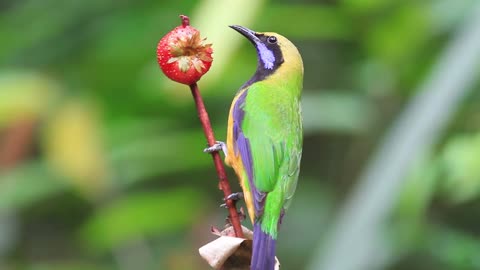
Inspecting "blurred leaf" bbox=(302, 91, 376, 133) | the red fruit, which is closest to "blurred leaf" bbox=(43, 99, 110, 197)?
"blurred leaf" bbox=(302, 91, 376, 133)

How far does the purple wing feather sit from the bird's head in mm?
189

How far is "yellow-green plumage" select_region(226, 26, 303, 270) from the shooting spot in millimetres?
2727

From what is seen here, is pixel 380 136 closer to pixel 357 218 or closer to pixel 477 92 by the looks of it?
pixel 477 92

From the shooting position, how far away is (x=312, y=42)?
593 centimetres

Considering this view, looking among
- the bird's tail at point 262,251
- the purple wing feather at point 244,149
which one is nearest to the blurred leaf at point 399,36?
the purple wing feather at point 244,149

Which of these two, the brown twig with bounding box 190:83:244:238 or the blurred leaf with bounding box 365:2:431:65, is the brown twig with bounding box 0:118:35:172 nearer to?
the blurred leaf with bounding box 365:2:431:65

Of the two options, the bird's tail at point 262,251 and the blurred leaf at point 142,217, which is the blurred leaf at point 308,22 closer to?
the blurred leaf at point 142,217

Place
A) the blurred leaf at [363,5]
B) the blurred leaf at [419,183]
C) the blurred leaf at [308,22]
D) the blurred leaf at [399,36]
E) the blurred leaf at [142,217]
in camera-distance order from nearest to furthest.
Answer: the blurred leaf at [419,183], the blurred leaf at [363,5], the blurred leaf at [142,217], the blurred leaf at [399,36], the blurred leaf at [308,22]

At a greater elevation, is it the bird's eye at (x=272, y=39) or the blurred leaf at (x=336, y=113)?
the bird's eye at (x=272, y=39)

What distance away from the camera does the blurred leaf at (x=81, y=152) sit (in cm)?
453

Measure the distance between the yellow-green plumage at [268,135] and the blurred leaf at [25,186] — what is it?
5.99ft

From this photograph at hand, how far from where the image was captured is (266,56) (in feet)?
10.8

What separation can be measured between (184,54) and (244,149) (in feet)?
2.87

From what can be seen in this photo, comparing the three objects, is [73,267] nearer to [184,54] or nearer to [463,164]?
[463,164]
